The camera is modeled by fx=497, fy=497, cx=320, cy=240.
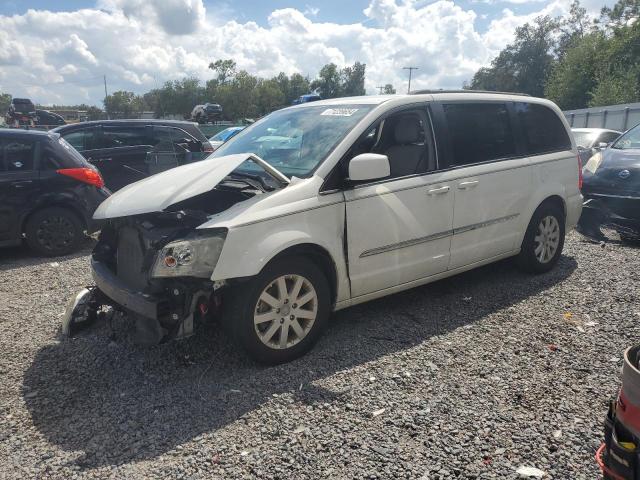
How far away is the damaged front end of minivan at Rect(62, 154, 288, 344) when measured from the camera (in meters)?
3.12

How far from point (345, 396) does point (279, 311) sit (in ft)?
2.37

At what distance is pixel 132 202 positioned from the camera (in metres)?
3.46

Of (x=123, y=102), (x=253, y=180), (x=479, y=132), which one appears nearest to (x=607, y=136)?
(x=479, y=132)

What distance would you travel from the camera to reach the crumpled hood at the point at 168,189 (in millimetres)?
3289

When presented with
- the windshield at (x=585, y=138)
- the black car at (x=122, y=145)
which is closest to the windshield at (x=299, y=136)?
the black car at (x=122, y=145)

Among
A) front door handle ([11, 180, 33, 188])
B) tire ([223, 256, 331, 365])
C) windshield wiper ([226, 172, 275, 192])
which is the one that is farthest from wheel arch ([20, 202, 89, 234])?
tire ([223, 256, 331, 365])

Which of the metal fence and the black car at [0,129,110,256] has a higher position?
the metal fence

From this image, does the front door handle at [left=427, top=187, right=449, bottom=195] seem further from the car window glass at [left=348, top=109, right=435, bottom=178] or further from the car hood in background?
the car hood in background

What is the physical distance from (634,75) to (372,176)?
4249 centimetres

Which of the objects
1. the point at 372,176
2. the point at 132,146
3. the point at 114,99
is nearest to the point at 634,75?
the point at 132,146

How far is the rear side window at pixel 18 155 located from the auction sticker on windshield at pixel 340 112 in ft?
14.5

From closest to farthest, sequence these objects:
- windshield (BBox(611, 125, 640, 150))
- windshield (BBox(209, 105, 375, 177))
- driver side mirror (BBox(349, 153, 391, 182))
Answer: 1. driver side mirror (BBox(349, 153, 391, 182))
2. windshield (BBox(209, 105, 375, 177))
3. windshield (BBox(611, 125, 640, 150))

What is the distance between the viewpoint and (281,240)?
10.8 ft

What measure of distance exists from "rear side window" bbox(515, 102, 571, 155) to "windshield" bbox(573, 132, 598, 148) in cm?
630
